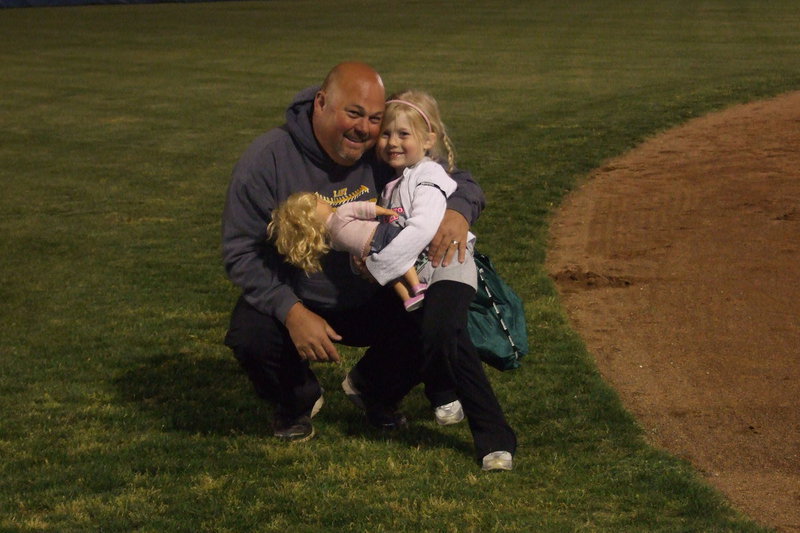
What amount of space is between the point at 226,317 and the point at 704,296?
3.20 m

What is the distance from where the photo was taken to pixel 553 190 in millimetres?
11070

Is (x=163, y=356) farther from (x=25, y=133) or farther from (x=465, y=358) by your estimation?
(x=25, y=133)

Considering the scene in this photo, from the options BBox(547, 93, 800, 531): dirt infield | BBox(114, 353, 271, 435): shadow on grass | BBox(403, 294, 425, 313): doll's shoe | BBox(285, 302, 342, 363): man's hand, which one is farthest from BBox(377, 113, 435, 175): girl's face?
BBox(547, 93, 800, 531): dirt infield

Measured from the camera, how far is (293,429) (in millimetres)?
5309

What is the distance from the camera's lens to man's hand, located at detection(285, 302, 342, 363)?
4789 millimetres

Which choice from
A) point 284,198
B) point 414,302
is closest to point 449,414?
point 414,302

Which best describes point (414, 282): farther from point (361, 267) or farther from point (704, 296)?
point (704, 296)

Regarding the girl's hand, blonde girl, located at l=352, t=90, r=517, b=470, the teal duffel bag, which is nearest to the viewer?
blonde girl, located at l=352, t=90, r=517, b=470

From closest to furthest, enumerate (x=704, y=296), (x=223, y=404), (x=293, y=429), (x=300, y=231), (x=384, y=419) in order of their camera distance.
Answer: (x=300, y=231)
(x=293, y=429)
(x=384, y=419)
(x=223, y=404)
(x=704, y=296)

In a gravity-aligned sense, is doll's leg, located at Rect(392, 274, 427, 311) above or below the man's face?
below

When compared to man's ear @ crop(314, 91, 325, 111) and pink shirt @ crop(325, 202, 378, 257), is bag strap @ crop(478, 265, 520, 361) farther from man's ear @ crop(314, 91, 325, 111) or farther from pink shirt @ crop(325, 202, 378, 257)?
man's ear @ crop(314, 91, 325, 111)

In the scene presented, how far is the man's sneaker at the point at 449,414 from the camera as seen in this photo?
553 cm

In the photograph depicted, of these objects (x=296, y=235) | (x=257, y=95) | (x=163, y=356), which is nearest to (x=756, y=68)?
(x=257, y=95)

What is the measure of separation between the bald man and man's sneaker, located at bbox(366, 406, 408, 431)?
0.98ft
